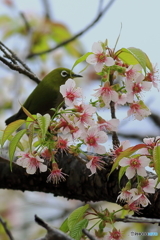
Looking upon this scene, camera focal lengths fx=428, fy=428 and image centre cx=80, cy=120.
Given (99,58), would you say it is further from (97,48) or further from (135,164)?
(135,164)

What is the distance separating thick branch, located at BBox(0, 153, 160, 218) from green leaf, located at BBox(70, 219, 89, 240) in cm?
25

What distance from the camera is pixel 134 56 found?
55.2 inches

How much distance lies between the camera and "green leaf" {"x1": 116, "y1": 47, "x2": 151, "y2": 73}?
140 centimetres

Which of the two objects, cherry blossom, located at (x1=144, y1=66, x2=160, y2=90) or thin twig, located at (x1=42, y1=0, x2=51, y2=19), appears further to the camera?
thin twig, located at (x1=42, y1=0, x2=51, y2=19)

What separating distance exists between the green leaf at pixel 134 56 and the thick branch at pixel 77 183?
40 centimetres

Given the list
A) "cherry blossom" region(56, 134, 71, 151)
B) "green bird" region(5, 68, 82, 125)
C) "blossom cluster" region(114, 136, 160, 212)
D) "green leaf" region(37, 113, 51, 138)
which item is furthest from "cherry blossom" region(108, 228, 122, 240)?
"green bird" region(5, 68, 82, 125)

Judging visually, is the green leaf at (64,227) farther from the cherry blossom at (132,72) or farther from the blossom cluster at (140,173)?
the cherry blossom at (132,72)

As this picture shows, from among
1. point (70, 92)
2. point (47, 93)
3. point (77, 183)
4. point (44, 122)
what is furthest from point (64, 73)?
point (44, 122)

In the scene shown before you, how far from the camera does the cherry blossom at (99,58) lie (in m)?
1.49

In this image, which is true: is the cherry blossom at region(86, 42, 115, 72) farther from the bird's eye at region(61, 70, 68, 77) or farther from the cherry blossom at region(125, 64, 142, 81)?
the bird's eye at region(61, 70, 68, 77)

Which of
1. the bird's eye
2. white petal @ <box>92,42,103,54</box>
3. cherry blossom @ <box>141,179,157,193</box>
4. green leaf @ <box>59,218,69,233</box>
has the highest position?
white petal @ <box>92,42,103,54</box>

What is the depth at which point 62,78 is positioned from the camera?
3.16 meters

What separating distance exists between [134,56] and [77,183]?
71cm

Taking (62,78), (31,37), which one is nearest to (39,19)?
(31,37)
